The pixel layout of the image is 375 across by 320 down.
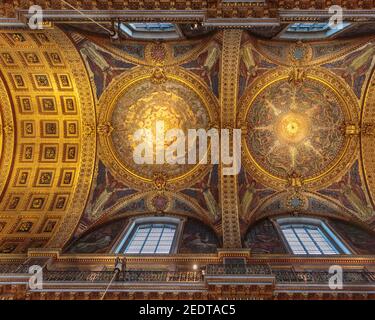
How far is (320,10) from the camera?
834 cm

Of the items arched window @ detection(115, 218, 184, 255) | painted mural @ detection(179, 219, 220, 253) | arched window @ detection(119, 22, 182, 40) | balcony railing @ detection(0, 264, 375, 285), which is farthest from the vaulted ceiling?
balcony railing @ detection(0, 264, 375, 285)

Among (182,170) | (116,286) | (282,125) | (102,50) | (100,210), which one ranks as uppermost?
(102,50)

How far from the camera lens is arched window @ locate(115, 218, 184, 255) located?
11852mm

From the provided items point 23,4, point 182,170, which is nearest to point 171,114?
point 182,170

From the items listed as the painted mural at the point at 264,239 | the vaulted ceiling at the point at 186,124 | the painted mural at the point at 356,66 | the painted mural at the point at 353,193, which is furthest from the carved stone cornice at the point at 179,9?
the painted mural at the point at 353,193

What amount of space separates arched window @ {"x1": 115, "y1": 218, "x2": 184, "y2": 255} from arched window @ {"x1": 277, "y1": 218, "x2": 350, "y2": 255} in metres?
4.29

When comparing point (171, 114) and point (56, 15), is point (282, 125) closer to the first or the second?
point (171, 114)

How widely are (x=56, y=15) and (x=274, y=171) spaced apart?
10390 millimetres

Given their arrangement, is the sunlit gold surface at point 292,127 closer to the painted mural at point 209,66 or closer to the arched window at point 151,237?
the painted mural at point 209,66

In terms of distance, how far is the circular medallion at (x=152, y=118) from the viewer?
14.1 meters

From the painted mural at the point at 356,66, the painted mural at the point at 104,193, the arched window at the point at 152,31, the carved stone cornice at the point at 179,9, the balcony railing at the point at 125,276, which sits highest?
the arched window at the point at 152,31

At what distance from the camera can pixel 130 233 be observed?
13266mm

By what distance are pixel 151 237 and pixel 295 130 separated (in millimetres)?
7662

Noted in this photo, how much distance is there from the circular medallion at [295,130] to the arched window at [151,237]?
444 cm
